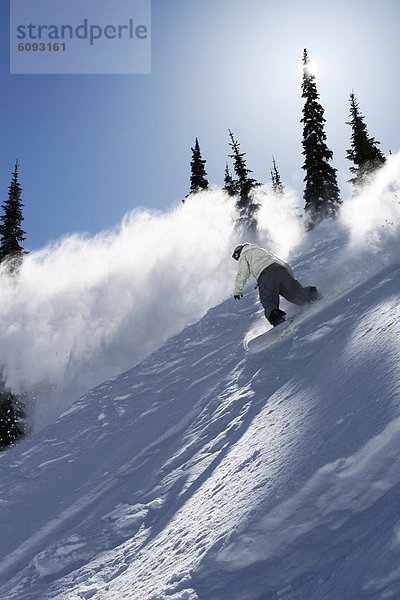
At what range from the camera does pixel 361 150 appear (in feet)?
114

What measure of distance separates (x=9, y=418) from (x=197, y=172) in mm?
31129

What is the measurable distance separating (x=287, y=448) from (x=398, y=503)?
1.06m

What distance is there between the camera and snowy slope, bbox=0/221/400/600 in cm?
185

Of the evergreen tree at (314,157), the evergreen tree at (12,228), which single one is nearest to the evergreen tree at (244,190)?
the evergreen tree at (314,157)

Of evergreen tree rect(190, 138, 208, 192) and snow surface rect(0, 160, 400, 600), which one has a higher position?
evergreen tree rect(190, 138, 208, 192)

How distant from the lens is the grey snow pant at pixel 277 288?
272 inches

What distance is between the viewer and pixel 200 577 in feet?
6.78

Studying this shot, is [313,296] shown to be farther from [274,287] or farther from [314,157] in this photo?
[314,157]

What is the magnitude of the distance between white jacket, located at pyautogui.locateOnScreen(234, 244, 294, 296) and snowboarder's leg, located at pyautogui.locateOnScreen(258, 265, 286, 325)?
6.7 inches

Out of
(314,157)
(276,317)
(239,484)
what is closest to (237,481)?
(239,484)

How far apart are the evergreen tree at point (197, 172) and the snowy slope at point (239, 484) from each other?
34.0m

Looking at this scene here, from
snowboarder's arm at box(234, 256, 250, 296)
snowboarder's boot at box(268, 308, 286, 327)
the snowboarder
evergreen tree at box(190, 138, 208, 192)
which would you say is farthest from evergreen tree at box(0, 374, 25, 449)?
evergreen tree at box(190, 138, 208, 192)

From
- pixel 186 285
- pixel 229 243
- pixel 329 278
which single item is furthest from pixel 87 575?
pixel 229 243

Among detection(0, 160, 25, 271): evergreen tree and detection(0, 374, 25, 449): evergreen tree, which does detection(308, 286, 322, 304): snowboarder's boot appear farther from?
detection(0, 160, 25, 271): evergreen tree
